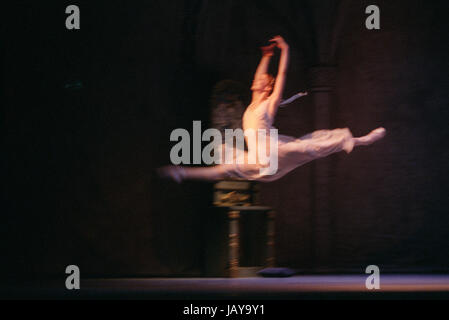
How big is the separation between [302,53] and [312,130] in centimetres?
103

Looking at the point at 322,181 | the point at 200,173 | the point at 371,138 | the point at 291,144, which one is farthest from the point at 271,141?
the point at 371,138

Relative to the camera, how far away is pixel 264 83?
23.6 feet

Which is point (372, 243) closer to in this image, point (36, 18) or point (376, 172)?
point (376, 172)

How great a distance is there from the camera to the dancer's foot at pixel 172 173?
7340 millimetres

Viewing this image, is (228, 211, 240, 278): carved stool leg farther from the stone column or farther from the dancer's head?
the dancer's head

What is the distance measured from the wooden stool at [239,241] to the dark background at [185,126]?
532 millimetres

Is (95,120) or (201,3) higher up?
(201,3)

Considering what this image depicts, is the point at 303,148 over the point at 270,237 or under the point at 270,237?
over

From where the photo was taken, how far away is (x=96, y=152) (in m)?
7.68

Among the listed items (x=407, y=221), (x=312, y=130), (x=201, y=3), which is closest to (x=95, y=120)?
(x=201, y=3)

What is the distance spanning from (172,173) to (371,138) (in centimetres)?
246

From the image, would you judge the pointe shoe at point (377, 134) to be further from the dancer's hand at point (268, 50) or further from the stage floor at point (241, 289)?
the stage floor at point (241, 289)

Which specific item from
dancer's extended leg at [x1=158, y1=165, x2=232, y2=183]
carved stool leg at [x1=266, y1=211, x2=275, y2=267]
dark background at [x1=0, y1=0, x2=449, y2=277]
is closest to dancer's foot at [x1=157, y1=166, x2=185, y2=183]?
dancer's extended leg at [x1=158, y1=165, x2=232, y2=183]

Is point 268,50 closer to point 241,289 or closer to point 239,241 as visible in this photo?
point 239,241
